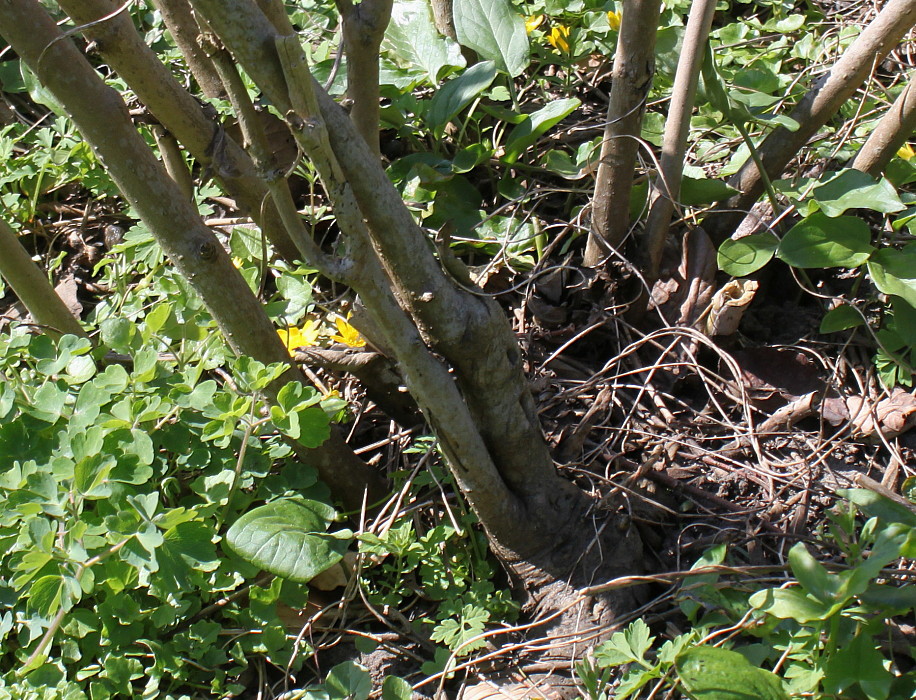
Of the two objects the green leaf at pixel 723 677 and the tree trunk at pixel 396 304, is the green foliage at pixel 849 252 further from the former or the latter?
the green leaf at pixel 723 677

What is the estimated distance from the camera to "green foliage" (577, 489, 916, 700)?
47.1 inches

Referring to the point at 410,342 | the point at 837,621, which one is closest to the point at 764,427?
the point at 837,621

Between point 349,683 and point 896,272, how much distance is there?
145 cm

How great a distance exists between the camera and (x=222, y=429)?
1.50 meters

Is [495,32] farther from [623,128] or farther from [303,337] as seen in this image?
[303,337]

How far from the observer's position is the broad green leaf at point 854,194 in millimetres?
1724

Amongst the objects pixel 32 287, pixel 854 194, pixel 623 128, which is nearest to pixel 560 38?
pixel 623 128

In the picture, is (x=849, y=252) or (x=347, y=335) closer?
(x=849, y=252)

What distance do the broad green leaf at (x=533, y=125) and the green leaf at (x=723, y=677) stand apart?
56.4 inches

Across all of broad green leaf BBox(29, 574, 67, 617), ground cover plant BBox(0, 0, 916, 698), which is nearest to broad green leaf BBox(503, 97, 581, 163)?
ground cover plant BBox(0, 0, 916, 698)

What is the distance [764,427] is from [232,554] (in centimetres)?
126

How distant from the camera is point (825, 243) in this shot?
1.83 meters

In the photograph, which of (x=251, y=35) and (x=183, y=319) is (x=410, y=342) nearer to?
(x=251, y=35)

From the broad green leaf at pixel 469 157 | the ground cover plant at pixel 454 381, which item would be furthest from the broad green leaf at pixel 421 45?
the broad green leaf at pixel 469 157
